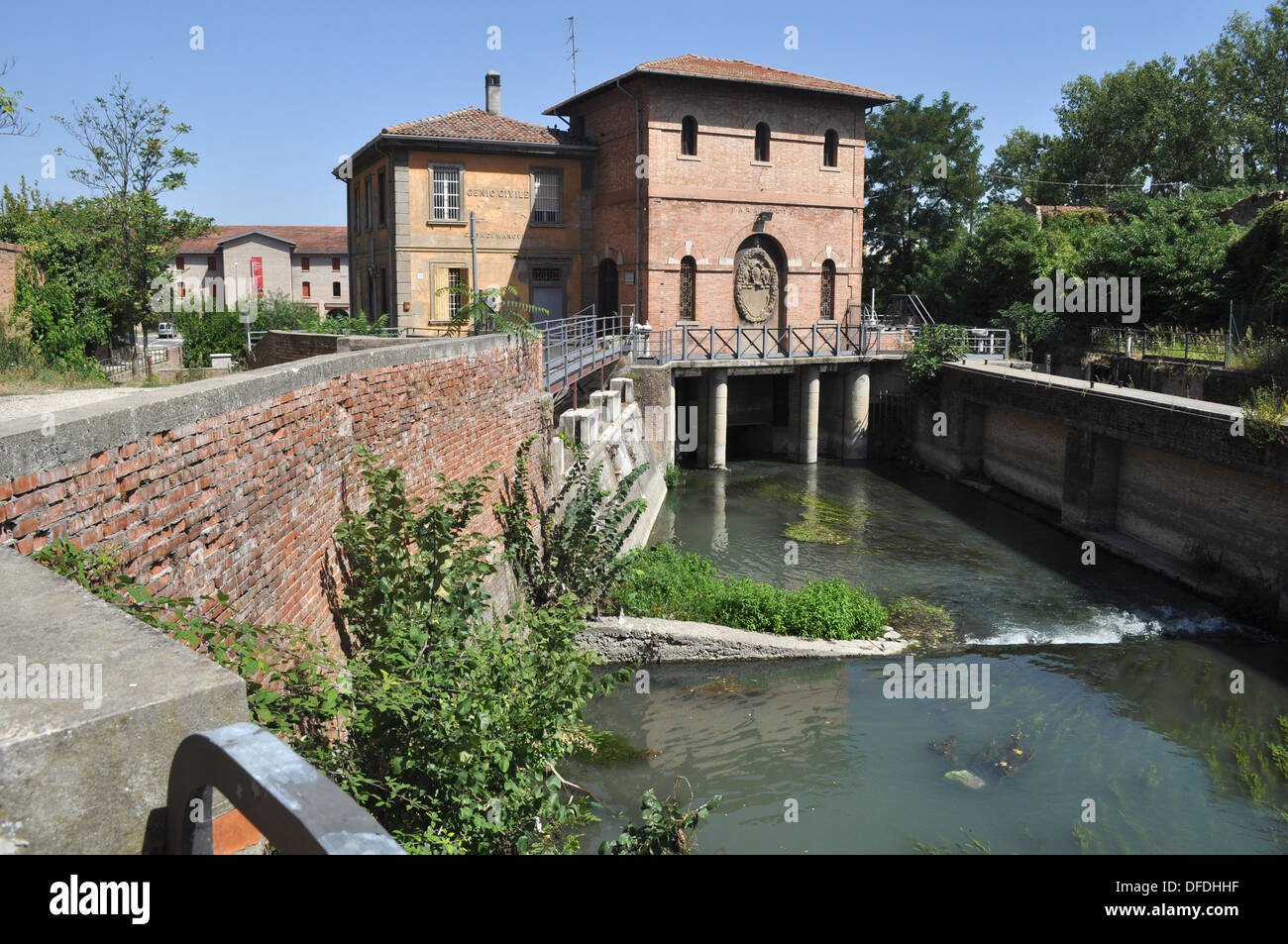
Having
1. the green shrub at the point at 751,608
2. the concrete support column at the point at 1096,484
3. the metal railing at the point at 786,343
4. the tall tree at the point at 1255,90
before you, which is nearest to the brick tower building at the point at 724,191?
the metal railing at the point at 786,343

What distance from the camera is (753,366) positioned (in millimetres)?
29234

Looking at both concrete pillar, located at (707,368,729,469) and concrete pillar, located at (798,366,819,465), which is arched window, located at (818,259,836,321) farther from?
concrete pillar, located at (707,368,729,469)

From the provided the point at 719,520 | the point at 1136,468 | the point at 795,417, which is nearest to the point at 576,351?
the point at 719,520

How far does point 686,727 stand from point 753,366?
18.6 m

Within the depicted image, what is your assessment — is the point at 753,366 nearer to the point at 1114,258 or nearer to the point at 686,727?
the point at 1114,258

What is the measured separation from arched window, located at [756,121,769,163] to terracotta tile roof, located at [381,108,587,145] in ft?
18.1

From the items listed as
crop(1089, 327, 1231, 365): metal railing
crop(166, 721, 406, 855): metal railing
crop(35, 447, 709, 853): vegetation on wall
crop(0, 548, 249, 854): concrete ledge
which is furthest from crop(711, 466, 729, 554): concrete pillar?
crop(166, 721, 406, 855): metal railing

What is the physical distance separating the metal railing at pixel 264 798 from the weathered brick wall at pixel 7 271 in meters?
20.2

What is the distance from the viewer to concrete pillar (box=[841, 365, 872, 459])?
30922 mm

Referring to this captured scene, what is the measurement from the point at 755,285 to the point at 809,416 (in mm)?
4987

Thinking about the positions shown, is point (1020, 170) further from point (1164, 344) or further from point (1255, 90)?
point (1164, 344)

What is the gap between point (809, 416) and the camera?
30047mm
